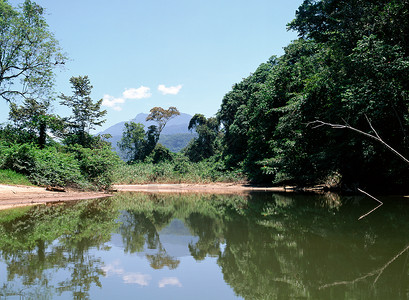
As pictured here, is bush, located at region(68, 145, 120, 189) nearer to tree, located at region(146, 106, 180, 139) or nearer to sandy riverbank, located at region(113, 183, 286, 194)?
sandy riverbank, located at region(113, 183, 286, 194)

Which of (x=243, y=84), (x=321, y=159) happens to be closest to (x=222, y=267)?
(x=321, y=159)

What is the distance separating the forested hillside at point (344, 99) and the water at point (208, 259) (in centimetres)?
545

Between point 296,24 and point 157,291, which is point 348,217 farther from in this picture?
point 296,24

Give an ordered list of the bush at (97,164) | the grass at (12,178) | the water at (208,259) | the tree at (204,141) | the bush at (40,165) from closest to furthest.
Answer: the water at (208,259) → the grass at (12,178) → the bush at (40,165) → the bush at (97,164) → the tree at (204,141)

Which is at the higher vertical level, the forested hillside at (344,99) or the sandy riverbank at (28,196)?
the forested hillside at (344,99)

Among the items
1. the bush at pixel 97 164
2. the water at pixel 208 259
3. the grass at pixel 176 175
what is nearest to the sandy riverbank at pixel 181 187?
the grass at pixel 176 175

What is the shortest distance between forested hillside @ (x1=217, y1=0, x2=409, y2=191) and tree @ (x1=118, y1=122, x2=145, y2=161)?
24.3 meters

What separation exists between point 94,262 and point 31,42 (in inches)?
733

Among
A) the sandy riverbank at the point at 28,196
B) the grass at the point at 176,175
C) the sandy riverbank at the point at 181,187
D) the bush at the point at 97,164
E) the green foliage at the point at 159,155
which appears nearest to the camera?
the sandy riverbank at the point at 28,196

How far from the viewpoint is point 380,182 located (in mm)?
16219

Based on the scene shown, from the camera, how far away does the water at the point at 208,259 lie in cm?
339

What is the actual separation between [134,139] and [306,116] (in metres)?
32.6

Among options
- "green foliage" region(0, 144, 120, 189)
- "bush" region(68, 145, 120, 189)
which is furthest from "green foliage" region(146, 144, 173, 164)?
"bush" region(68, 145, 120, 189)

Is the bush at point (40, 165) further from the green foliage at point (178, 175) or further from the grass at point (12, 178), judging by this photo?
the green foliage at point (178, 175)
